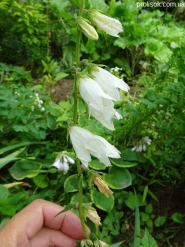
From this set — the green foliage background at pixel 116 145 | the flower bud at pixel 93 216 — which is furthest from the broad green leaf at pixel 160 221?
the flower bud at pixel 93 216

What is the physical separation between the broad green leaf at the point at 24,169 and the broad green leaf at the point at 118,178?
379 mm

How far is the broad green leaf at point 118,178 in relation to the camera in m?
2.06

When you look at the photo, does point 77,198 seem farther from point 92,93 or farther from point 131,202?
point 92,93

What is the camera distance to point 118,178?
2.08 metres

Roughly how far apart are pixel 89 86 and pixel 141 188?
53.6 inches

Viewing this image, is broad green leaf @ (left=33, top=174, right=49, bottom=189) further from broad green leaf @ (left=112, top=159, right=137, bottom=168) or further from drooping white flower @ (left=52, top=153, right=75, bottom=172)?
broad green leaf @ (left=112, top=159, right=137, bottom=168)

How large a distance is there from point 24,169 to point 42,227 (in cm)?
56

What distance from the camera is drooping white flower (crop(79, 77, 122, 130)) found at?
0.95m

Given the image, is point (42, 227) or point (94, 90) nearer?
point (94, 90)

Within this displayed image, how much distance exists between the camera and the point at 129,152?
213 centimetres

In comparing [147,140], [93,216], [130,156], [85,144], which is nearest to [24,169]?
[130,156]

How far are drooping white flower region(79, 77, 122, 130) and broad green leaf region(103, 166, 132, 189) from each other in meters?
1.10

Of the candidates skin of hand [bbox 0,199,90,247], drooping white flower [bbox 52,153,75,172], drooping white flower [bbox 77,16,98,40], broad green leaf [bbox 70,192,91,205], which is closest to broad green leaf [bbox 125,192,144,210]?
broad green leaf [bbox 70,192,91,205]

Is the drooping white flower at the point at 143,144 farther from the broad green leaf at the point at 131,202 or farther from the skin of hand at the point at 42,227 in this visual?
the skin of hand at the point at 42,227
